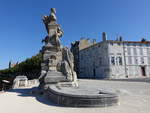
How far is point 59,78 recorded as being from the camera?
7258 mm

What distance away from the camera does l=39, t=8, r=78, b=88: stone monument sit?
289 inches

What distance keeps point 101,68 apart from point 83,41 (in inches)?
616

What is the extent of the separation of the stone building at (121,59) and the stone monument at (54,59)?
24.4m

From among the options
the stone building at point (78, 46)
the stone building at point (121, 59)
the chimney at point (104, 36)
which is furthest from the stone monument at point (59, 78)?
the stone building at point (78, 46)

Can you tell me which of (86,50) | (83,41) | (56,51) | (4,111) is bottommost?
→ (4,111)

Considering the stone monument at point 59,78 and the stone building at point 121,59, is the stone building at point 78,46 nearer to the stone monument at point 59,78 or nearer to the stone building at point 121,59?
the stone building at point 121,59

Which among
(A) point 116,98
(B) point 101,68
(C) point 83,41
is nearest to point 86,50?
(C) point 83,41

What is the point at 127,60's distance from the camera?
32719 mm

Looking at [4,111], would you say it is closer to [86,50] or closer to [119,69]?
[119,69]

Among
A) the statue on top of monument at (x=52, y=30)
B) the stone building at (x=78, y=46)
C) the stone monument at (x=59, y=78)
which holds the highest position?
the stone building at (x=78, y=46)

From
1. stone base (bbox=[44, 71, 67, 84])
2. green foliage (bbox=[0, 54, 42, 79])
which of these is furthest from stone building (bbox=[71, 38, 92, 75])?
stone base (bbox=[44, 71, 67, 84])

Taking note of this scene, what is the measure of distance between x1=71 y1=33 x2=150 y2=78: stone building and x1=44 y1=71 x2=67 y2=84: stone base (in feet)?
82.9

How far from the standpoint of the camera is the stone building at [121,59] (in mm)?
31703

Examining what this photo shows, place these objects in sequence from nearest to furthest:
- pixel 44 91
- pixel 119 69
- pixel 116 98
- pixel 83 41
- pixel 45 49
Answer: pixel 116 98 < pixel 44 91 < pixel 45 49 < pixel 119 69 < pixel 83 41
